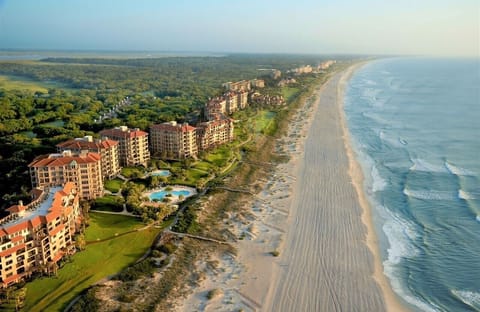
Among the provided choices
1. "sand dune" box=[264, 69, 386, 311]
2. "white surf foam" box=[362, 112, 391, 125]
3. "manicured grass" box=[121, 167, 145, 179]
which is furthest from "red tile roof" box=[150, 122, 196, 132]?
"white surf foam" box=[362, 112, 391, 125]

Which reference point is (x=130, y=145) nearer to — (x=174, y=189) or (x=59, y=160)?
(x=174, y=189)

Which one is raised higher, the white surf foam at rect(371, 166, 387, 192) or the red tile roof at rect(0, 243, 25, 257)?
the red tile roof at rect(0, 243, 25, 257)

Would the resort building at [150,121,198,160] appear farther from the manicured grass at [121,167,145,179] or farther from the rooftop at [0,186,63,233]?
the rooftop at [0,186,63,233]

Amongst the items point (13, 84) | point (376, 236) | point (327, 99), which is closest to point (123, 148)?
point (376, 236)

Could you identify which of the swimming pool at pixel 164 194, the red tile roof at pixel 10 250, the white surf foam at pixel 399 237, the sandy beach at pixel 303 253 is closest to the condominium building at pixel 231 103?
the sandy beach at pixel 303 253

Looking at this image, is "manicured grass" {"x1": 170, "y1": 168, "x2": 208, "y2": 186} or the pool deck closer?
the pool deck

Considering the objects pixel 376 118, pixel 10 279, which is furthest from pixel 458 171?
pixel 10 279

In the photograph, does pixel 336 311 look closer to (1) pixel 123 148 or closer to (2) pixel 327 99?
(1) pixel 123 148

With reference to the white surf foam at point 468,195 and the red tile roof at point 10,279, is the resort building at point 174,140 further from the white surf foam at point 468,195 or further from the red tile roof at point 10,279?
the white surf foam at point 468,195

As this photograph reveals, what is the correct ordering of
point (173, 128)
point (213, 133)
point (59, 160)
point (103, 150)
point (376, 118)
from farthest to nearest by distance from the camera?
point (376, 118) < point (213, 133) < point (173, 128) < point (103, 150) < point (59, 160)
